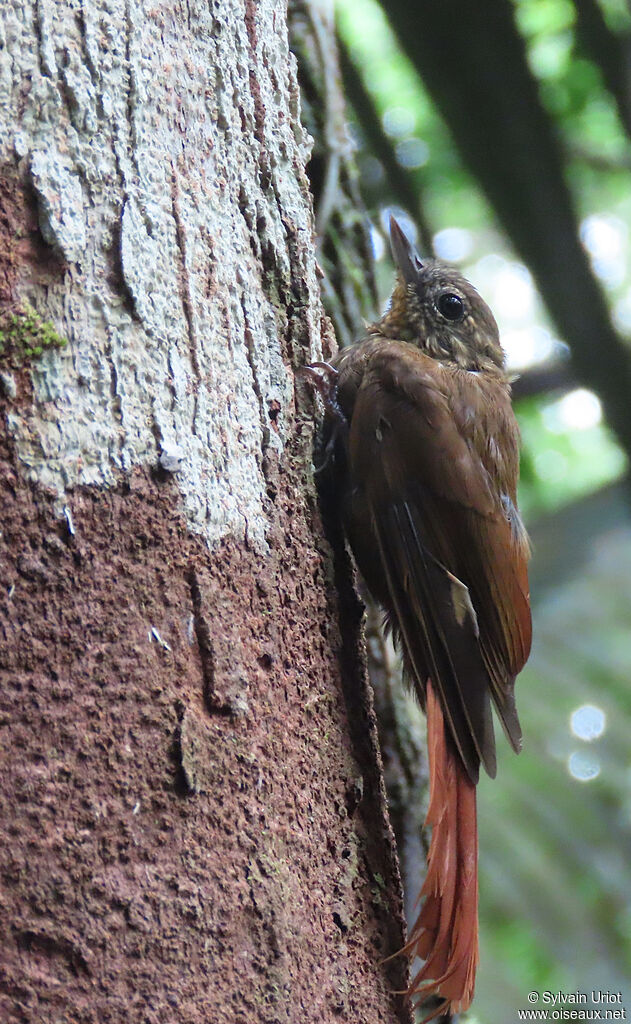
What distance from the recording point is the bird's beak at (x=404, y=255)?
9.75 ft

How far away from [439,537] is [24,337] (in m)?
1.17

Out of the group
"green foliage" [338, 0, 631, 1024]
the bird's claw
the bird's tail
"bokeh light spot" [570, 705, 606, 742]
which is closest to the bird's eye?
the bird's claw

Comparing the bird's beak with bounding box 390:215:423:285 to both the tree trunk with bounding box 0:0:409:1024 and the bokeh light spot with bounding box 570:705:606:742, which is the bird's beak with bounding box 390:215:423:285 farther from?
the bokeh light spot with bounding box 570:705:606:742

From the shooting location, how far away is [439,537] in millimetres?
2289

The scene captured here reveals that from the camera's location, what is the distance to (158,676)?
140 cm

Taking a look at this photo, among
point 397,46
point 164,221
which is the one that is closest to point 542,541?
point 397,46

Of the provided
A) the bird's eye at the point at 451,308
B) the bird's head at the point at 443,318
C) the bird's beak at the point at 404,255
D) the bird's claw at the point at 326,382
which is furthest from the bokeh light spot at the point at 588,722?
the bird's claw at the point at 326,382

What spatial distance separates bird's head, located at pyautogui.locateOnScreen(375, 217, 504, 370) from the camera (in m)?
2.88

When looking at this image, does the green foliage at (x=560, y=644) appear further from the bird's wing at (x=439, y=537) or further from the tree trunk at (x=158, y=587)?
the tree trunk at (x=158, y=587)

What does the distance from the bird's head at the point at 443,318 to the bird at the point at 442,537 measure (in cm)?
27

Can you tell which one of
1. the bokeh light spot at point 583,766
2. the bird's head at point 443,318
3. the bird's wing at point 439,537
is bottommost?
the bokeh light spot at point 583,766

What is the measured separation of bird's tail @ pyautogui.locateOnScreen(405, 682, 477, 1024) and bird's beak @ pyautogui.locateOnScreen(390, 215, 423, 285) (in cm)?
154

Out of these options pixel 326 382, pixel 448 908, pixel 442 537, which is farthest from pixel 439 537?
pixel 448 908

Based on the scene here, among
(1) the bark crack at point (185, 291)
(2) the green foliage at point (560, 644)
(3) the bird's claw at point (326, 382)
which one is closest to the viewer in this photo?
(1) the bark crack at point (185, 291)
